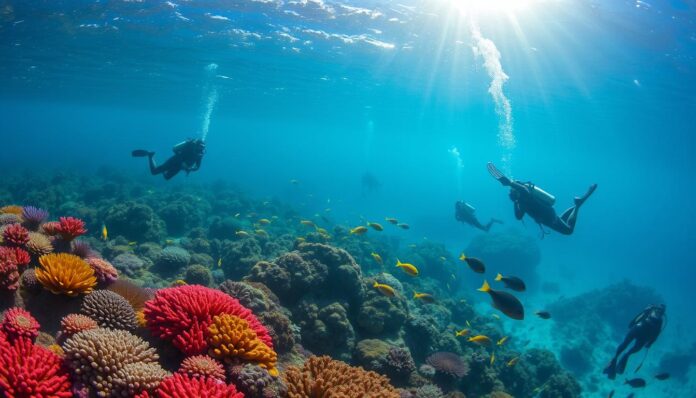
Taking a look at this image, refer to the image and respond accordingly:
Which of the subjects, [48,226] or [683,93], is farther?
[683,93]

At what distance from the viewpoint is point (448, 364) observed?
28.6ft

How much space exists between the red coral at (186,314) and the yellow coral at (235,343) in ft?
0.43

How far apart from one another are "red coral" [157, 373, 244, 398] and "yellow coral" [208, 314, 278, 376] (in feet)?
1.69

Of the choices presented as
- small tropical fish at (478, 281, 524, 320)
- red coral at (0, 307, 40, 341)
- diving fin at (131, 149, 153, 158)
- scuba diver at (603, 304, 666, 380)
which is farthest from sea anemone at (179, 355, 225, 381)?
diving fin at (131, 149, 153, 158)

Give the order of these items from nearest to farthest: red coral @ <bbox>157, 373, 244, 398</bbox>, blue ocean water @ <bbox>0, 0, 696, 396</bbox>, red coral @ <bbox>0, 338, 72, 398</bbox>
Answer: red coral @ <bbox>0, 338, 72, 398</bbox> → red coral @ <bbox>157, 373, 244, 398</bbox> → blue ocean water @ <bbox>0, 0, 696, 396</bbox>

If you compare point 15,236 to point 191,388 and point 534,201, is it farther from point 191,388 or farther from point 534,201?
point 534,201

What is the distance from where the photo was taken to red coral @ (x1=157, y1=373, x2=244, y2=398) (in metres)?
2.90

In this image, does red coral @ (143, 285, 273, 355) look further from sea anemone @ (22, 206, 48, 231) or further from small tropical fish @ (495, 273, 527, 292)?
small tropical fish @ (495, 273, 527, 292)

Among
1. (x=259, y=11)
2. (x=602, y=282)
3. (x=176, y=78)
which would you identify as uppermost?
(x=259, y=11)

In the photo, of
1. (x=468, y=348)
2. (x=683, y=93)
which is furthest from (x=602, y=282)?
(x=468, y=348)

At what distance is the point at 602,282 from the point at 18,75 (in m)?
65.4

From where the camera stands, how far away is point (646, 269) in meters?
60.6

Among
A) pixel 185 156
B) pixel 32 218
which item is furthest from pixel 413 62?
pixel 32 218

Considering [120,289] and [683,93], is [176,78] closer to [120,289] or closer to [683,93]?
[120,289]
